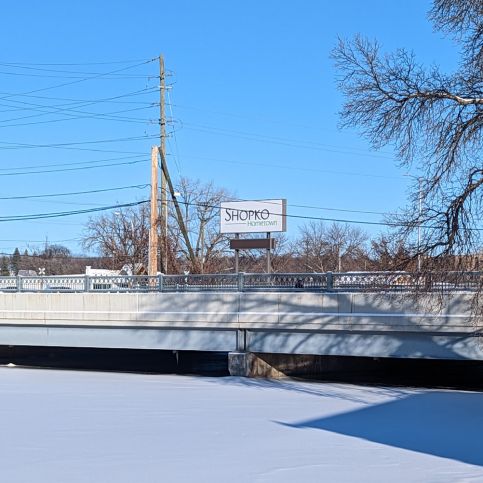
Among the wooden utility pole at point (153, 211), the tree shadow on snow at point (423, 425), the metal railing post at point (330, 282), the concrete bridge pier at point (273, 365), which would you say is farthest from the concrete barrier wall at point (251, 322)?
the wooden utility pole at point (153, 211)

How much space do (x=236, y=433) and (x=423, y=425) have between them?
131 inches

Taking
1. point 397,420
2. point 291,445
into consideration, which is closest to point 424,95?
point 397,420

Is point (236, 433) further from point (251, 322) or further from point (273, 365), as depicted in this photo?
point (273, 365)

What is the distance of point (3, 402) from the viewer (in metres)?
15.5

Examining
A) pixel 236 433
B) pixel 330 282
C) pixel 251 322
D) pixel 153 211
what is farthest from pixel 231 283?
pixel 236 433

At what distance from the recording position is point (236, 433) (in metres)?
11.7

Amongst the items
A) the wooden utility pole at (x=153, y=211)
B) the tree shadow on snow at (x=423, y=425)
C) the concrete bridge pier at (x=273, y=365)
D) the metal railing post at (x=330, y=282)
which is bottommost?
the tree shadow on snow at (x=423, y=425)

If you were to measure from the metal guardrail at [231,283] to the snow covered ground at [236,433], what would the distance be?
8.50ft

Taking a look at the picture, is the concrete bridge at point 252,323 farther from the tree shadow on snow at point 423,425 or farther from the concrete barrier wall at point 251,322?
the tree shadow on snow at point 423,425

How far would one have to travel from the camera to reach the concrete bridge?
724 inches

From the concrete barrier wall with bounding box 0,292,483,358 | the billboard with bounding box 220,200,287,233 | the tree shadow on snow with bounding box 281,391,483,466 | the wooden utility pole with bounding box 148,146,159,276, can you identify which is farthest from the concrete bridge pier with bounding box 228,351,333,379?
the billboard with bounding box 220,200,287,233

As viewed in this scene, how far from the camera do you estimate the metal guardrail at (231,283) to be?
16.0 m

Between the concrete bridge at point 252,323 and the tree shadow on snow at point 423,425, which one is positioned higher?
the concrete bridge at point 252,323

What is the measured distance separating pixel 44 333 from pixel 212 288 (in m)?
6.31
